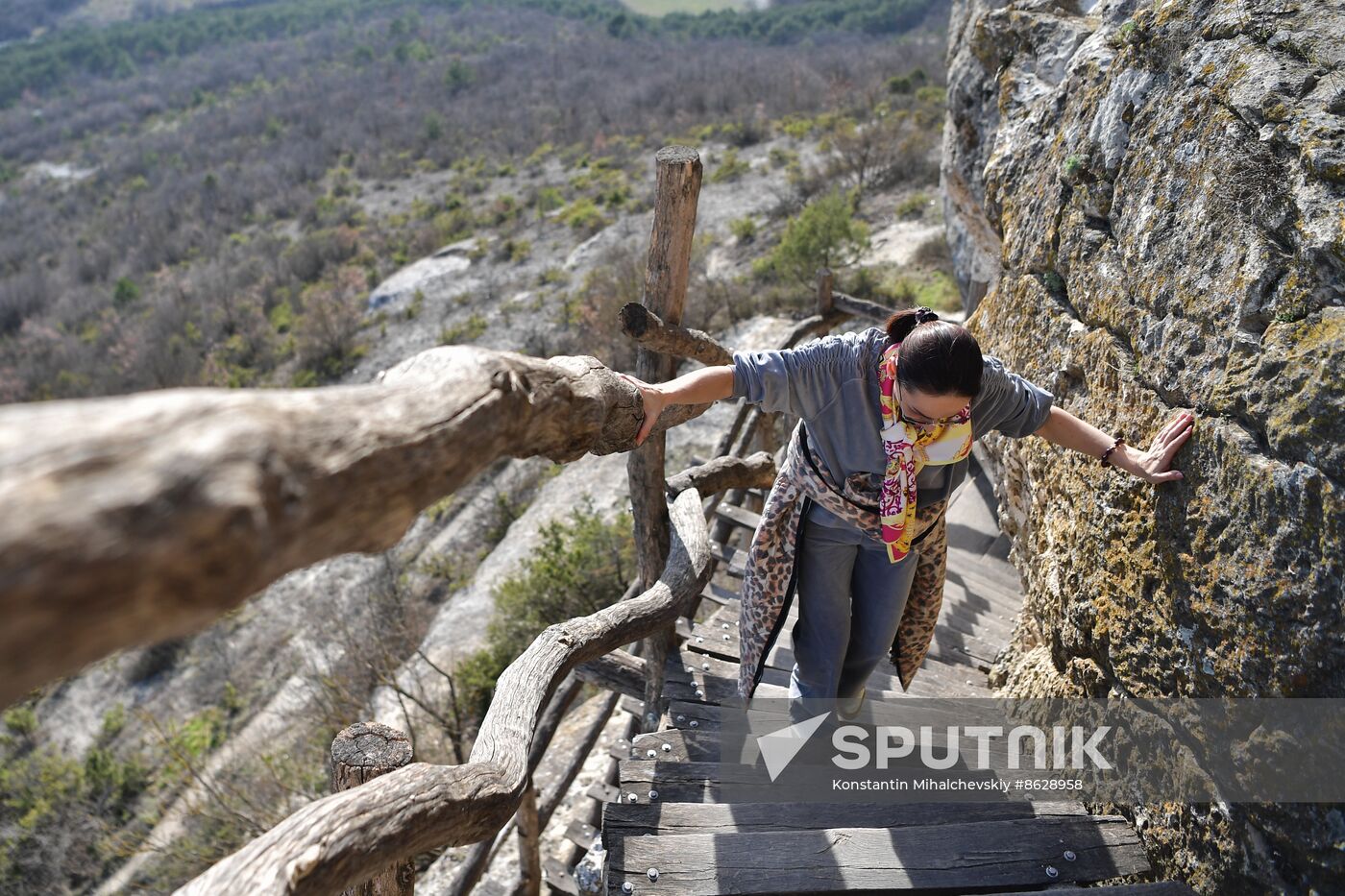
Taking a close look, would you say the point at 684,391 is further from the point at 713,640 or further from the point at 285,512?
the point at 713,640

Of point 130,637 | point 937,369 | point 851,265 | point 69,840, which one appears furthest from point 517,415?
point 851,265

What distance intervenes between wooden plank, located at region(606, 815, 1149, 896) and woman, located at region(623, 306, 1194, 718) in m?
0.53

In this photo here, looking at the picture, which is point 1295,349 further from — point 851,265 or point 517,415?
point 851,265

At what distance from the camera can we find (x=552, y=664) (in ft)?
8.40

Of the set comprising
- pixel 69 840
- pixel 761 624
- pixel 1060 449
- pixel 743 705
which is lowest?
pixel 69 840

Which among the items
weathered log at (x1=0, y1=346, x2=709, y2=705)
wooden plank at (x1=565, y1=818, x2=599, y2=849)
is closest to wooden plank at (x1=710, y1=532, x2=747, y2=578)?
wooden plank at (x1=565, y1=818, x2=599, y2=849)

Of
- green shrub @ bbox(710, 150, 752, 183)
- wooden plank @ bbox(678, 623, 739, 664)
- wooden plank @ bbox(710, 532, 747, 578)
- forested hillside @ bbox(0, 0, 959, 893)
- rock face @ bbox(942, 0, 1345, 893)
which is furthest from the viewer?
green shrub @ bbox(710, 150, 752, 183)

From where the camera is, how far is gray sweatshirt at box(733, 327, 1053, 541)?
2.32m

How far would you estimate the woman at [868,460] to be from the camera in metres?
2.23

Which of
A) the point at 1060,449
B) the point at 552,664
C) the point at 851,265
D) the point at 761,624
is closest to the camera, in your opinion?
the point at 552,664

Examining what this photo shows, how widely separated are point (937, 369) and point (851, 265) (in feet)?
39.1

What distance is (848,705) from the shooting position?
297 cm

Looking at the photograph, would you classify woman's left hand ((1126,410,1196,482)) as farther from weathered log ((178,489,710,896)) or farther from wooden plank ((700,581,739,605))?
wooden plank ((700,581,739,605))
